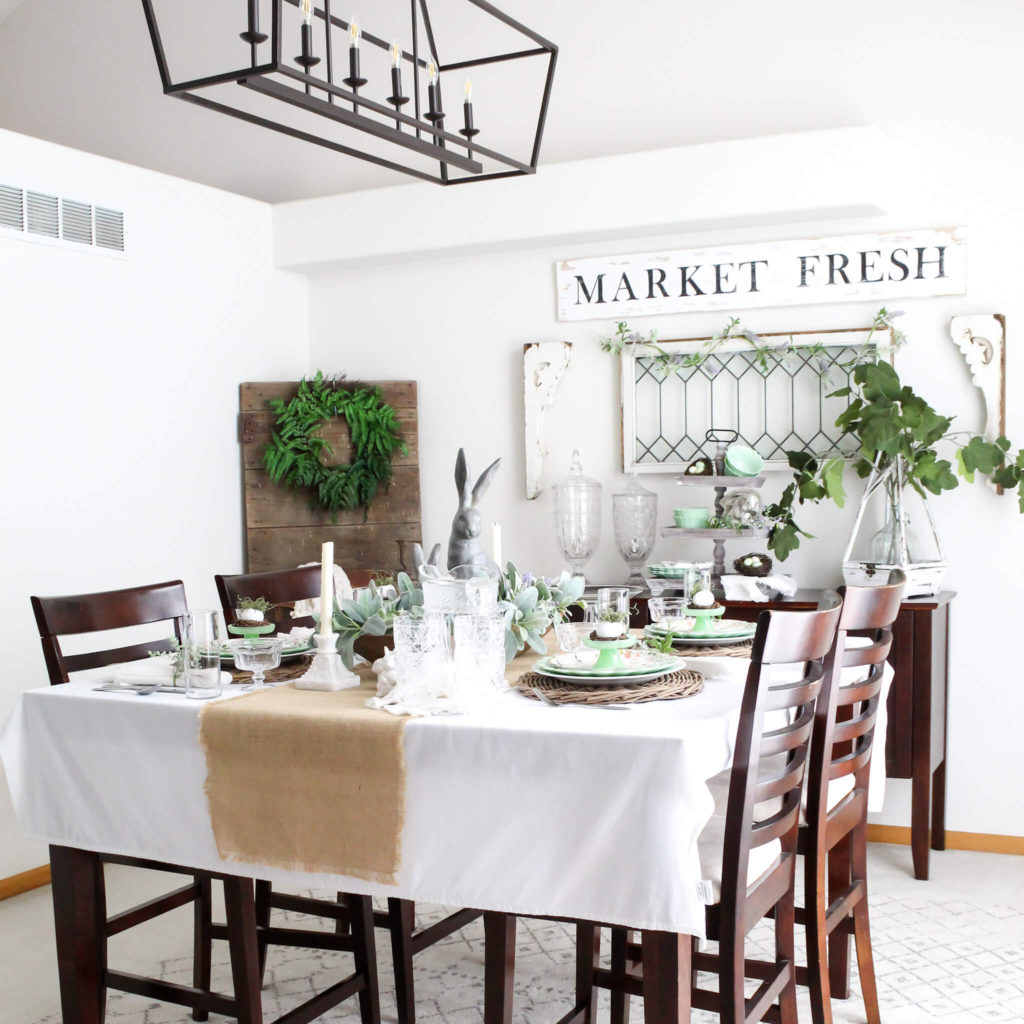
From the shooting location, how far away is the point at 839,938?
2781 millimetres

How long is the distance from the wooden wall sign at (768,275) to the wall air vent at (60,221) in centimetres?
162

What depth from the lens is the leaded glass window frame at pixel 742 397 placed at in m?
4.07

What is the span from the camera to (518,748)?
1.88 metres

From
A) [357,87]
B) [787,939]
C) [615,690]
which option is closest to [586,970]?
[787,939]

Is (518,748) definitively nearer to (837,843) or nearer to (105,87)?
(837,843)

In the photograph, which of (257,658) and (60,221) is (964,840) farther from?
(60,221)

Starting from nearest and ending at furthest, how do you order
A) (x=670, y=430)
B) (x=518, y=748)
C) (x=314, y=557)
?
(x=518, y=748) < (x=670, y=430) < (x=314, y=557)

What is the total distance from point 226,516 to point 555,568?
1.33 m

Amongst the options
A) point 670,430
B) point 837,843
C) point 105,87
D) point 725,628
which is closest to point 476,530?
point 725,628

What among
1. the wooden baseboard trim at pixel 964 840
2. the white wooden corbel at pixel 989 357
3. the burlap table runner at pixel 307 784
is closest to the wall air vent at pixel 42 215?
the burlap table runner at pixel 307 784

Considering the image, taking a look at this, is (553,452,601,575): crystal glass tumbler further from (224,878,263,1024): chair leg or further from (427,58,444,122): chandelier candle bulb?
(224,878,263,1024): chair leg

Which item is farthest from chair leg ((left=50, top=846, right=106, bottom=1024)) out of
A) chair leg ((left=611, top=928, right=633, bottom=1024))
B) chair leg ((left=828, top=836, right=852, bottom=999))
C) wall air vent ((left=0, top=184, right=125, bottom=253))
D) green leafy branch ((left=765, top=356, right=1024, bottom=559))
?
green leafy branch ((left=765, top=356, right=1024, bottom=559))

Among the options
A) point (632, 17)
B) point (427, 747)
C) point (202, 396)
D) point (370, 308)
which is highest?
point (632, 17)

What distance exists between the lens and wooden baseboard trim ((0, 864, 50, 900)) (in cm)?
360
